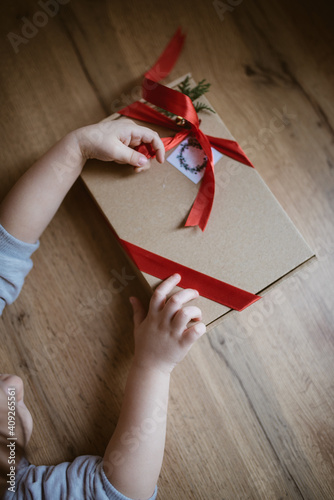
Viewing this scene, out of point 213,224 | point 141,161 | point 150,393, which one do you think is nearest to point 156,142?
point 141,161

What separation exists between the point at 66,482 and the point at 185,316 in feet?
1.27

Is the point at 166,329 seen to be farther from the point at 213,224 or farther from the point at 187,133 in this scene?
the point at 187,133

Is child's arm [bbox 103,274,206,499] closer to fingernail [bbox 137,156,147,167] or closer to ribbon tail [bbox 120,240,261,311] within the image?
ribbon tail [bbox 120,240,261,311]

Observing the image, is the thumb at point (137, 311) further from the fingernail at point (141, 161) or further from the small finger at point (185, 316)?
the fingernail at point (141, 161)

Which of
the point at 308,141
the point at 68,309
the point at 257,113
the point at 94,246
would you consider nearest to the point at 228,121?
the point at 257,113

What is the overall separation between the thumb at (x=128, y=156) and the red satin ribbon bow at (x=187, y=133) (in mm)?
25

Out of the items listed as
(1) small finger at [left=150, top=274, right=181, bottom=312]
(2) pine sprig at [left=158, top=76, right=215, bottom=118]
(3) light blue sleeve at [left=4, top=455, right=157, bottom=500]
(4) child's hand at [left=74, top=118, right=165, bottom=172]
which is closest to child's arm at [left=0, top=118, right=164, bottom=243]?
(4) child's hand at [left=74, top=118, right=165, bottom=172]

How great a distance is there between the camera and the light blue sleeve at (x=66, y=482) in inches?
24.1

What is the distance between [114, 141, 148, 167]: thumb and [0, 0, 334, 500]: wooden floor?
177mm

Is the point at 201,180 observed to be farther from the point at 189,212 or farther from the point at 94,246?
the point at 94,246

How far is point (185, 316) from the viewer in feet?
1.96

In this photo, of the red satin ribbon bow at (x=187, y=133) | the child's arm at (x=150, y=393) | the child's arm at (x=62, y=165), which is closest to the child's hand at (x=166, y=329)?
the child's arm at (x=150, y=393)

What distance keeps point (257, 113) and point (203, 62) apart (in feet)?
0.57

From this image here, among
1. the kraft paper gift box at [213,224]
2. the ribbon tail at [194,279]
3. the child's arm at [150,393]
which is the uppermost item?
the kraft paper gift box at [213,224]
